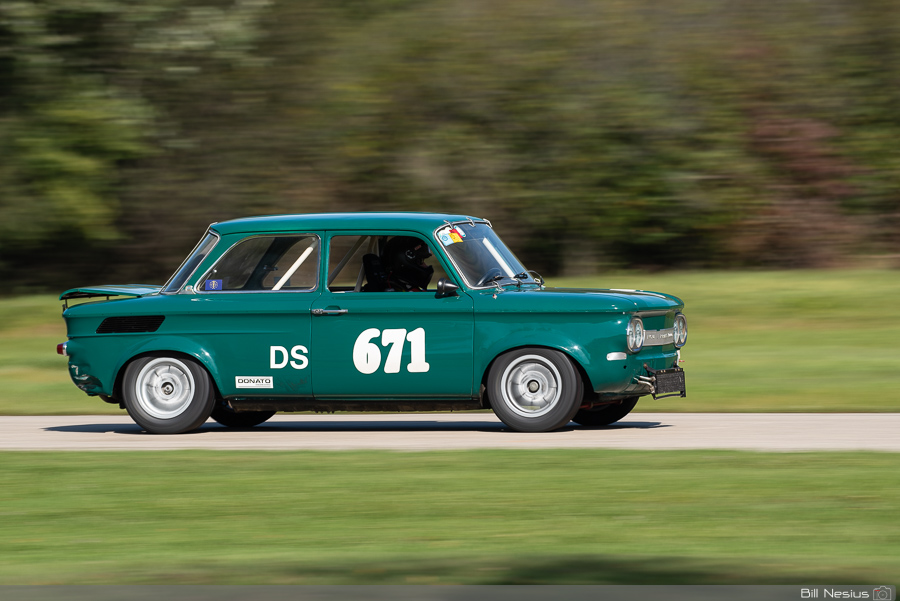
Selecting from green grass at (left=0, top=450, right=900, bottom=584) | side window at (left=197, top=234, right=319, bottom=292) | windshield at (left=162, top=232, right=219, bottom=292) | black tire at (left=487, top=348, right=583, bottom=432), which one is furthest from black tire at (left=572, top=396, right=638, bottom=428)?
windshield at (left=162, top=232, right=219, bottom=292)

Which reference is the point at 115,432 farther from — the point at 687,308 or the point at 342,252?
the point at 687,308

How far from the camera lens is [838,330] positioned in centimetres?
1977

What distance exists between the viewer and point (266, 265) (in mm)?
11438

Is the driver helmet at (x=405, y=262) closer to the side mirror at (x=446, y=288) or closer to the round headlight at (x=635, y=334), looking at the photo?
the side mirror at (x=446, y=288)

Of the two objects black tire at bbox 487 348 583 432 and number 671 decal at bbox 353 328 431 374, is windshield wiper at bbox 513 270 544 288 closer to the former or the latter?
black tire at bbox 487 348 583 432

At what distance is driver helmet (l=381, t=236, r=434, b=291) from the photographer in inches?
450

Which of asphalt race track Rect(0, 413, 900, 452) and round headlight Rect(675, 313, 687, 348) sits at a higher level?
round headlight Rect(675, 313, 687, 348)

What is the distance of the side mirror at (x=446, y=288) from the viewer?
10836mm

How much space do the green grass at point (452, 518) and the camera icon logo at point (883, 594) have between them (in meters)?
0.27

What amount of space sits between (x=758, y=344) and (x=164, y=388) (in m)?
9.73

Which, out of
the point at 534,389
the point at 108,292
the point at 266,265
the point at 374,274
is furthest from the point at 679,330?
the point at 108,292

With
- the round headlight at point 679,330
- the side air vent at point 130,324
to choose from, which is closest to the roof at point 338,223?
the side air vent at point 130,324

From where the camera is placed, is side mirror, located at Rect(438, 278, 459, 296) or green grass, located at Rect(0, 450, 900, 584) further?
side mirror, located at Rect(438, 278, 459, 296)

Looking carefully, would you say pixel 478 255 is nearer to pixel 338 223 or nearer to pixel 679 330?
pixel 338 223
